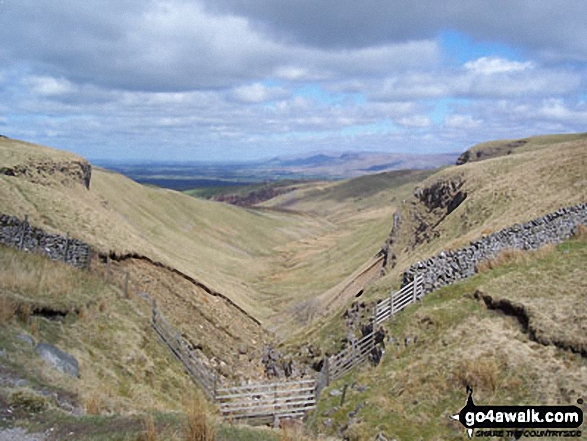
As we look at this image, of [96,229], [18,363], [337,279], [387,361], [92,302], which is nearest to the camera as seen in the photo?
[18,363]

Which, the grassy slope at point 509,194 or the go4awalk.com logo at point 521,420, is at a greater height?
the grassy slope at point 509,194

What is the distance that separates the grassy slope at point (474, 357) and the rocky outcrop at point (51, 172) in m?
35.2

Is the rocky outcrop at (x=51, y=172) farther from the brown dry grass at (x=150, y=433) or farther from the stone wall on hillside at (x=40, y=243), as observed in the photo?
the brown dry grass at (x=150, y=433)

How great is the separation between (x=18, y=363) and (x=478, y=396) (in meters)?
12.1

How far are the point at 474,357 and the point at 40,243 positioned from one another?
20466 millimetres

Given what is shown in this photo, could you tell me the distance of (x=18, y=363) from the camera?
12.7 metres

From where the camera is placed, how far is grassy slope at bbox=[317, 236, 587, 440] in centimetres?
1277

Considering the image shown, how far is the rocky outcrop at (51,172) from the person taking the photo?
136 ft

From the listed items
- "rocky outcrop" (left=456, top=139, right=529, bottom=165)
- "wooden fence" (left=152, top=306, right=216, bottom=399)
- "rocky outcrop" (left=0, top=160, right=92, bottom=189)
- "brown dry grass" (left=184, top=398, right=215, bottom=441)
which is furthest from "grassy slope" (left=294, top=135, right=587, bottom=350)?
"rocky outcrop" (left=456, top=139, right=529, bottom=165)

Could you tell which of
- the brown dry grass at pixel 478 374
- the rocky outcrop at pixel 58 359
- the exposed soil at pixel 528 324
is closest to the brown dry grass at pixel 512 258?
the exposed soil at pixel 528 324

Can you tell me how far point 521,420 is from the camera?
11.7 metres

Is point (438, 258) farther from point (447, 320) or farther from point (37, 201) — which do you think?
point (37, 201)

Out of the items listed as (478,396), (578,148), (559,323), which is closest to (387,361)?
(478,396)

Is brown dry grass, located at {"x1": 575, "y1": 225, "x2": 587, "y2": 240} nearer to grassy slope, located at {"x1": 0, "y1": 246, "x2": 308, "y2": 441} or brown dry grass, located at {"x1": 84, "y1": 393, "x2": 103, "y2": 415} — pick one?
grassy slope, located at {"x1": 0, "y1": 246, "x2": 308, "y2": 441}
